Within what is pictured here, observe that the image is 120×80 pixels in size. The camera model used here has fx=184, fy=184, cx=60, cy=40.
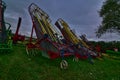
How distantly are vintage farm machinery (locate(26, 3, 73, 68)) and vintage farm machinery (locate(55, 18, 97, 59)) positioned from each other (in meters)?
0.80

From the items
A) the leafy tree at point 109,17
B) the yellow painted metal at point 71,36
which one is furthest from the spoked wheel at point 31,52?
the leafy tree at point 109,17

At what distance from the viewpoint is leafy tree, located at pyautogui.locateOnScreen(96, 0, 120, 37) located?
34625 millimetres

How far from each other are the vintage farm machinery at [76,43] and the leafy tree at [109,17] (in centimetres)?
2107

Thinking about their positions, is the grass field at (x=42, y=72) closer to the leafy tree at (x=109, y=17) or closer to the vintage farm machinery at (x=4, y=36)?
the vintage farm machinery at (x=4, y=36)

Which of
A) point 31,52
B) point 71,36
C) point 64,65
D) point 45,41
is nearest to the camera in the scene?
point 64,65

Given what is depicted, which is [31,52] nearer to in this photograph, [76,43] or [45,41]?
A: [45,41]

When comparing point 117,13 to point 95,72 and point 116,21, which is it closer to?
point 116,21

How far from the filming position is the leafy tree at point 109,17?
34.6 m

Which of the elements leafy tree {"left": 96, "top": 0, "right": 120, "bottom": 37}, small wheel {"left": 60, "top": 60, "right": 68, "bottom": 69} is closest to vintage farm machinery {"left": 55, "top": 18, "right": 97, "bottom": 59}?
small wheel {"left": 60, "top": 60, "right": 68, "bottom": 69}

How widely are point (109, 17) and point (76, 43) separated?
76.2ft

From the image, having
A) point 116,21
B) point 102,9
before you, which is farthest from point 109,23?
point 102,9

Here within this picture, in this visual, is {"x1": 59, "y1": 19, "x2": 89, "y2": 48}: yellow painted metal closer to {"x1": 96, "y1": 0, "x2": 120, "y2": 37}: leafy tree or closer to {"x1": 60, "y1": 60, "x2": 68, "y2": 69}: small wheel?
{"x1": 60, "y1": 60, "x2": 68, "y2": 69}: small wheel

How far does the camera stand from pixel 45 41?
1107 centimetres

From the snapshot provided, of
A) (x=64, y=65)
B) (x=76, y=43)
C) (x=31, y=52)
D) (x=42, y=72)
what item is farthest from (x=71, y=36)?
(x=42, y=72)
